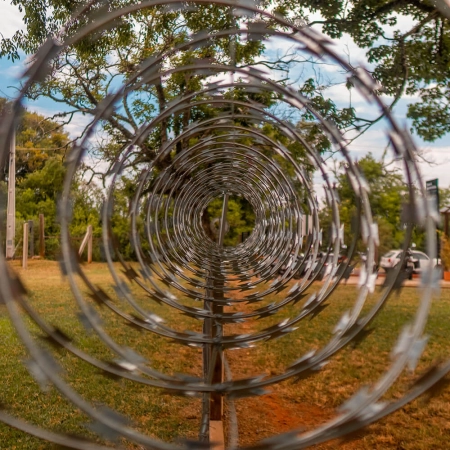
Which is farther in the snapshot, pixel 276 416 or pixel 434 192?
pixel 276 416

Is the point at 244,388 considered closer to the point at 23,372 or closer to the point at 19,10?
the point at 23,372

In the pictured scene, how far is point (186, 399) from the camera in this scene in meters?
3.85

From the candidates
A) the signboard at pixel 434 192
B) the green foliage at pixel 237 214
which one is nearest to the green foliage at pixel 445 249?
the green foliage at pixel 237 214

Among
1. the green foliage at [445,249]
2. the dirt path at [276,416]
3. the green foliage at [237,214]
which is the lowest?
the dirt path at [276,416]

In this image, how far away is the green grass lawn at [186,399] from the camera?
3.23m

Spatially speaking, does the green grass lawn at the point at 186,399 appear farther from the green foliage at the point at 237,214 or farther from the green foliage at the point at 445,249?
the green foliage at the point at 237,214

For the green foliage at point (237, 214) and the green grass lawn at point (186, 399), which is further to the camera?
the green foliage at point (237, 214)

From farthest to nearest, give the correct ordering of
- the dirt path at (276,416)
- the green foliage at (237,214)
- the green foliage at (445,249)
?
1. the green foliage at (237,214)
2. the green foliage at (445,249)
3. the dirt path at (276,416)

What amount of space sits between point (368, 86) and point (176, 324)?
5931 mm

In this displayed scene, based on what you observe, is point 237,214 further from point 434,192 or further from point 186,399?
point 434,192

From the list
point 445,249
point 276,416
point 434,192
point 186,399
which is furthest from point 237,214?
point 434,192

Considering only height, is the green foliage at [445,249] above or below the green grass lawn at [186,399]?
above

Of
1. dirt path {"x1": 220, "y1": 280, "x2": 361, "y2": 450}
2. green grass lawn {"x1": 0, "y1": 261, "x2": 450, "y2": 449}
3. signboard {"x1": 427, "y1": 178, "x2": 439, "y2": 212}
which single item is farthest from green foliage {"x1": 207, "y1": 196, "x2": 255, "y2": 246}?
dirt path {"x1": 220, "y1": 280, "x2": 361, "y2": 450}

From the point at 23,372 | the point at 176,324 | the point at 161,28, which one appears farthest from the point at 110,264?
the point at 161,28
